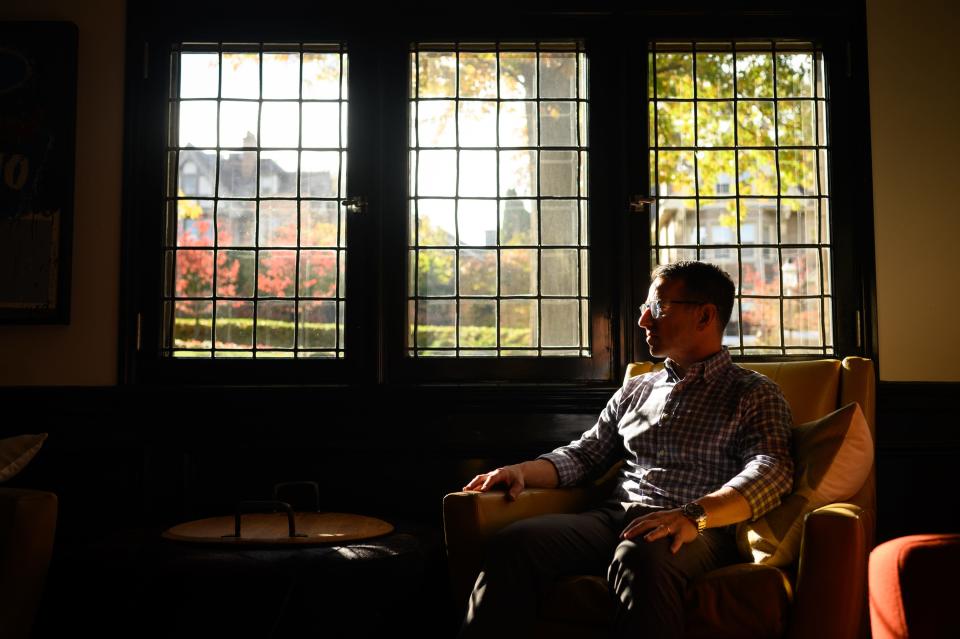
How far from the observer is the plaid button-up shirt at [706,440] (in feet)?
7.47

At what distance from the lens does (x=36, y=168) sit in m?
3.42

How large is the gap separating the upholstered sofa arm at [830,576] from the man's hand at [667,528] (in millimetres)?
258

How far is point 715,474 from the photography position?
2.39 meters

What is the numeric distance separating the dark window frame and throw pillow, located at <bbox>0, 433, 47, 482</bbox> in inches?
21.9

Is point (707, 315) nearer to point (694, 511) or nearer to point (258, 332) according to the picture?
point (694, 511)

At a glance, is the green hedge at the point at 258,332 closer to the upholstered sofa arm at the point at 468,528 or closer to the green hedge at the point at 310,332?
the green hedge at the point at 310,332

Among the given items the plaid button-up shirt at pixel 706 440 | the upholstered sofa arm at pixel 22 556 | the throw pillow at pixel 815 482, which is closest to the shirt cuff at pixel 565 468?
the plaid button-up shirt at pixel 706 440

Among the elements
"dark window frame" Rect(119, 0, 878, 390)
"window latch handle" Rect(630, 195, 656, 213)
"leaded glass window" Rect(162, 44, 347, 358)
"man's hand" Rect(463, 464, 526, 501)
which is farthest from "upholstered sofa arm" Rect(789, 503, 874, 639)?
"leaded glass window" Rect(162, 44, 347, 358)

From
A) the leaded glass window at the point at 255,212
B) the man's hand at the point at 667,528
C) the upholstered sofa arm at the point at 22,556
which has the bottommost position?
the upholstered sofa arm at the point at 22,556

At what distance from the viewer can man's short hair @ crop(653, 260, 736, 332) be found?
101 inches

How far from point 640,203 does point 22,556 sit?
2.42 m

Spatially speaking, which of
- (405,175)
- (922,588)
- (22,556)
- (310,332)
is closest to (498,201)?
(405,175)

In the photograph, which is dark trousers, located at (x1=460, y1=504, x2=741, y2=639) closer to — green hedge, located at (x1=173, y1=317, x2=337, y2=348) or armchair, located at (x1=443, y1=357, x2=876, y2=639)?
armchair, located at (x1=443, y1=357, x2=876, y2=639)

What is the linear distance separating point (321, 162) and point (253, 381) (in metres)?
0.91
